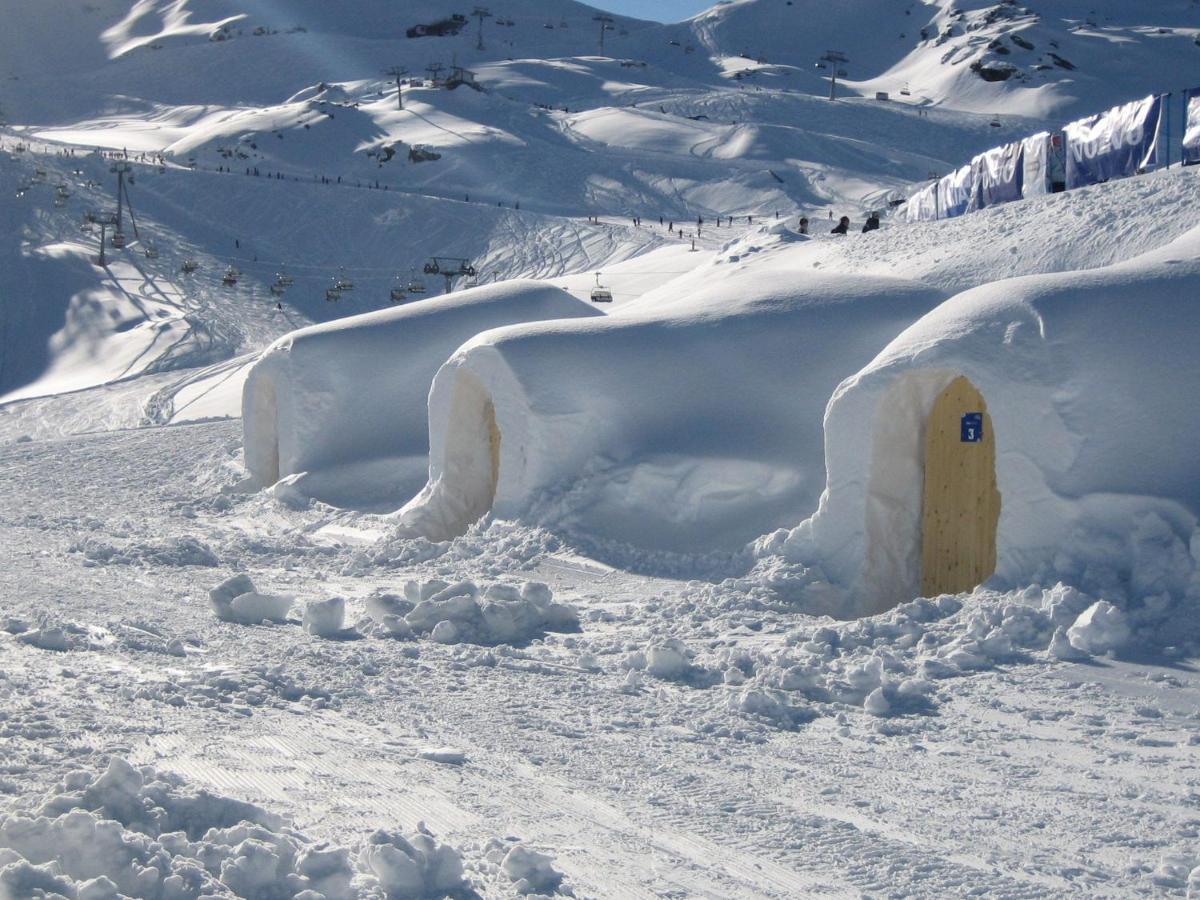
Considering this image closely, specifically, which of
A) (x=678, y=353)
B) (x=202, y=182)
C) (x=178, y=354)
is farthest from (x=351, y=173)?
(x=678, y=353)

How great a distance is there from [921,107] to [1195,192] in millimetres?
66283

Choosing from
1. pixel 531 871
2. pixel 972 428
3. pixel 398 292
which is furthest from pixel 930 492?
pixel 398 292

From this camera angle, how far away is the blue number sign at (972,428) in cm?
979

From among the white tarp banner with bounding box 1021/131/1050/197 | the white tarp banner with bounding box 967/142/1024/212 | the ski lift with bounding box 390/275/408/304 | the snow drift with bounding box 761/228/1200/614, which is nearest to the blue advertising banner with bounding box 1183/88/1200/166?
the white tarp banner with bounding box 1021/131/1050/197

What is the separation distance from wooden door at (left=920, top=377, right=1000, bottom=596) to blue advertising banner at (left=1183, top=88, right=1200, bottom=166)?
725 cm

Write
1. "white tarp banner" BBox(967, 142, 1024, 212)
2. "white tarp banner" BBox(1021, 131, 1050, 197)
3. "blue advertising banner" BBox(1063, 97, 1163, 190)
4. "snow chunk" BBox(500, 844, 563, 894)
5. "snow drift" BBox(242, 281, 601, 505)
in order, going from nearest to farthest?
"snow chunk" BBox(500, 844, 563, 894)
"blue advertising banner" BBox(1063, 97, 1163, 190)
"snow drift" BBox(242, 281, 601, 505)
"white tarp banner" BBox(1021, 131, 1050, 197)
"white tarp banner" BBox(967, 142, 1024, 212)

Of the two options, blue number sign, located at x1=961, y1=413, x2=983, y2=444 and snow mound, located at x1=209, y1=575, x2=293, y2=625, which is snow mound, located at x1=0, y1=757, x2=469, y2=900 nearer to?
snow mound, located at x1=209, y1=575, x2=293, y2=625

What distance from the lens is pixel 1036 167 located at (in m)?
17.1

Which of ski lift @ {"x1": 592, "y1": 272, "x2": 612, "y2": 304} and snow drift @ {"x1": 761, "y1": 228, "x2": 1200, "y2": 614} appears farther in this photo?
ski lift @ {"x1": 592, "y1": 272, "x2": 612, "y2": 304}

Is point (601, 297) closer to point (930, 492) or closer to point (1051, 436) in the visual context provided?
point (930, 492)

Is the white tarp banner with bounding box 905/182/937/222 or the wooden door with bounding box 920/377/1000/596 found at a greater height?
the white tarp banner with bounding box 905/182/937/222

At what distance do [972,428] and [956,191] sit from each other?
10045 mm

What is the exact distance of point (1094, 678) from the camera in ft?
23.7

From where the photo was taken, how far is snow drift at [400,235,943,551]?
39.2 ft
